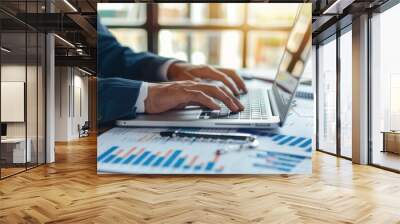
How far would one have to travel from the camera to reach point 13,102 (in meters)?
6.48

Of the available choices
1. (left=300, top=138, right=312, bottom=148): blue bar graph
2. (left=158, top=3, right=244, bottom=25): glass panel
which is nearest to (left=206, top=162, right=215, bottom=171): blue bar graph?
(left=300, top=138, right=312, bottom=148): blue bar graph

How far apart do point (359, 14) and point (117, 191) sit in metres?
5.44

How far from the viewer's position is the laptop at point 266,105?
19.4 ft

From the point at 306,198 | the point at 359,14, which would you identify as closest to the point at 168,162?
the point at 306,198

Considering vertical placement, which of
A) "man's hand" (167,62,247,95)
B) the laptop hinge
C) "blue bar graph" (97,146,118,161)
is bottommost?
"blue bar graph" (97,146,118,161)

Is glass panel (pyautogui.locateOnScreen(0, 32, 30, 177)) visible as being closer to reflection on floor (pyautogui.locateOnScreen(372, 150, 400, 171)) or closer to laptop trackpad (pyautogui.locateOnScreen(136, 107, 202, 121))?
laptop trackpad (pyautogui.locateOnScreen(136, 107, 202, 121))

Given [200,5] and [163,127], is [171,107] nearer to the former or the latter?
[163,127]

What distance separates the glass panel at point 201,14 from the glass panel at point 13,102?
2460 mm

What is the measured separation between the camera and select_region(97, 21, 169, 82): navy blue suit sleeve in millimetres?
5961

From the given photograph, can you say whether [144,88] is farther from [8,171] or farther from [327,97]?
[327,97]

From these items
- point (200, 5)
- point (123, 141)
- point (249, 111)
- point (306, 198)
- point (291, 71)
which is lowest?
point (306, 198)

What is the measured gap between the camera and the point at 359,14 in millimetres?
7289

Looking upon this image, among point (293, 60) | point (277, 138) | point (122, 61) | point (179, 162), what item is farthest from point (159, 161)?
point (293, 60)

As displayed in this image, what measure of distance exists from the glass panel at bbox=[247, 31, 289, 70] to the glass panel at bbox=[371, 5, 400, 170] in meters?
2.26
